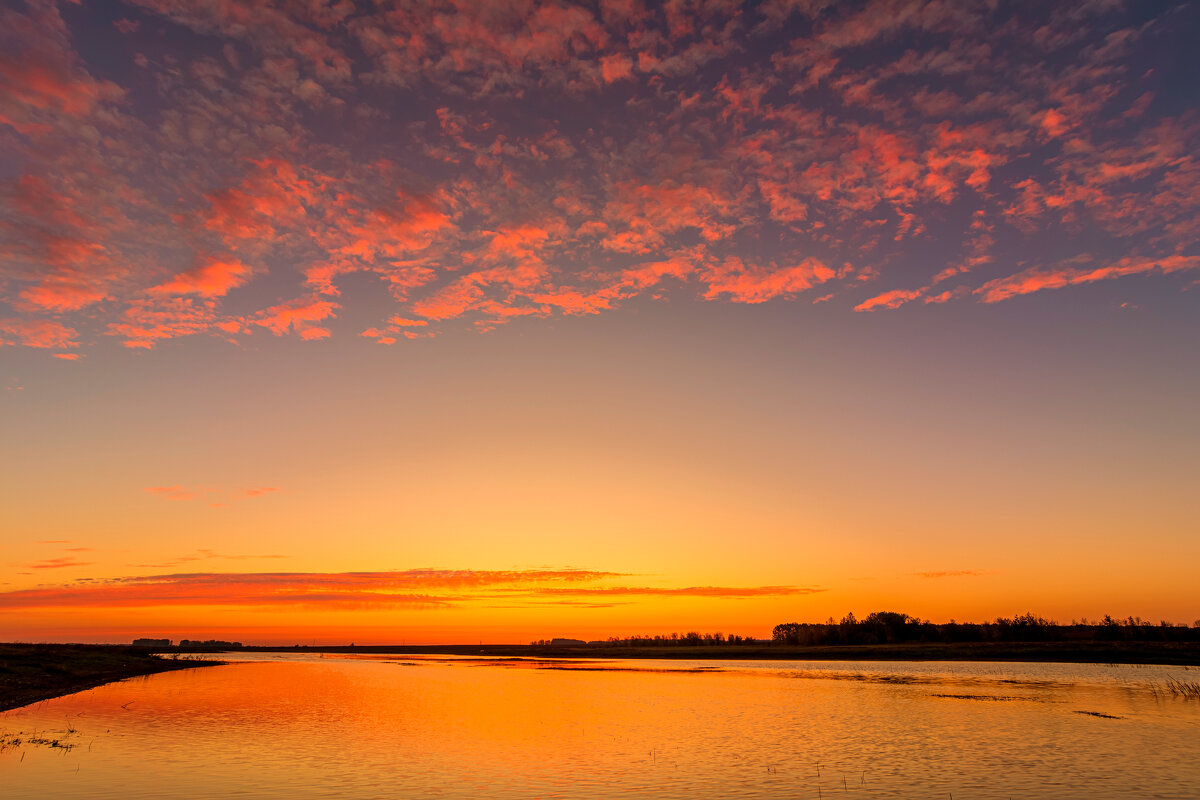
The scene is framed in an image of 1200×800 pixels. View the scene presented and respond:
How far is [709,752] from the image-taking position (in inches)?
1185

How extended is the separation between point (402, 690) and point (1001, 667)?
72889 millimetres

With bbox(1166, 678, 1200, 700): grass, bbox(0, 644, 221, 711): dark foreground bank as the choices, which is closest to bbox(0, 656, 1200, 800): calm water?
bbox(1166, 678, 1200, 700): grass

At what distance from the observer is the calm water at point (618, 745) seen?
74.9 ft

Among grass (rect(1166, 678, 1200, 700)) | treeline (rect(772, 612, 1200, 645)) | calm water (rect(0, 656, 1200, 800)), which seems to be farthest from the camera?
treeline (rect(772, 612, 1200, 645))

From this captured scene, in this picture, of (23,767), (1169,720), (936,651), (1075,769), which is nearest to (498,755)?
(23,767)

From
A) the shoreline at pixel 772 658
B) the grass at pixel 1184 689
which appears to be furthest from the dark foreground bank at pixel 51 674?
the grass at pixel 1184 689

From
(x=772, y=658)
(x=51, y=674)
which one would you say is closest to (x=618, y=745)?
(x=51, y=674)

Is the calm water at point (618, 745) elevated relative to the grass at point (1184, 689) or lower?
lower

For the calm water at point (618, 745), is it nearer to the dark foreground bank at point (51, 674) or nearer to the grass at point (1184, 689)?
the grass at point (1184, 689)

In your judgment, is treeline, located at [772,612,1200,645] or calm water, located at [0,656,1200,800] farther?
treeline, located at [772,612,1200,645]

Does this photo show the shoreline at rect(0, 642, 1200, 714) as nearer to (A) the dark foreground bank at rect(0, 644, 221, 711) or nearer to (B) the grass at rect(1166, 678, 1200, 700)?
(A) the dark foreground bank at rect(0, 644, 221, 711)

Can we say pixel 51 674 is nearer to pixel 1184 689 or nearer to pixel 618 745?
pixel 618 745

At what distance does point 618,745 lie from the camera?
1275 inches

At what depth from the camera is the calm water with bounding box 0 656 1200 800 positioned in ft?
74.9
